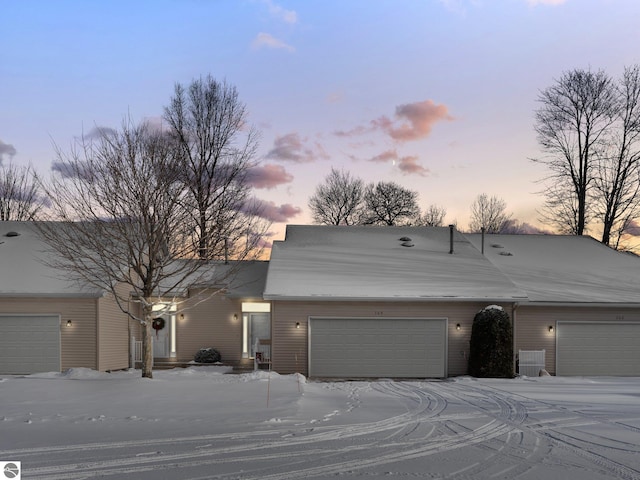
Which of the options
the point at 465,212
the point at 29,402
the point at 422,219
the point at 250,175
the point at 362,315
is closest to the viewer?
the point at 29,402

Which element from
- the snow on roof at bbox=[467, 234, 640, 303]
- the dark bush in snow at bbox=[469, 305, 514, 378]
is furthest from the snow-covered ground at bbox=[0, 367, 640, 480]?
the snow on roof at bbox=[467, 234, 640, 303]

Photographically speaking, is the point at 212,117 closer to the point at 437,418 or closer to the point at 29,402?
the point at 29,402

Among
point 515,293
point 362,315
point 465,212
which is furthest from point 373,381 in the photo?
point 465,212

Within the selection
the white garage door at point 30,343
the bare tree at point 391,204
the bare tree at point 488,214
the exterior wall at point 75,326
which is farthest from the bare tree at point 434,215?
the white garage door at point 30,343

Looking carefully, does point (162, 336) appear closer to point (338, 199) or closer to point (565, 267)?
point (565, 267)

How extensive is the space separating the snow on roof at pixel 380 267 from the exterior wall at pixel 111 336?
5.24 metres

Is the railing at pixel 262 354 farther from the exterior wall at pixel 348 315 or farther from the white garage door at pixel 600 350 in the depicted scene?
the white garage door at pixel 600 350

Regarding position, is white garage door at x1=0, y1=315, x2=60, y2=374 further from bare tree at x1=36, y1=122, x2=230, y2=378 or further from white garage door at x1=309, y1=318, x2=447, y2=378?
white garage door at x1=309, y1=318, x2=447, y2=378

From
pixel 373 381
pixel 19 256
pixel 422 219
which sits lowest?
pixel 373 381

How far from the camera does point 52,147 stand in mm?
15922

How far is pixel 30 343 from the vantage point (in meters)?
17.5

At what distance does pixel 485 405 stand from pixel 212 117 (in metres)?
24.8

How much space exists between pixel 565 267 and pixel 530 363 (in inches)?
216

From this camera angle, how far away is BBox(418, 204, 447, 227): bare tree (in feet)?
140
